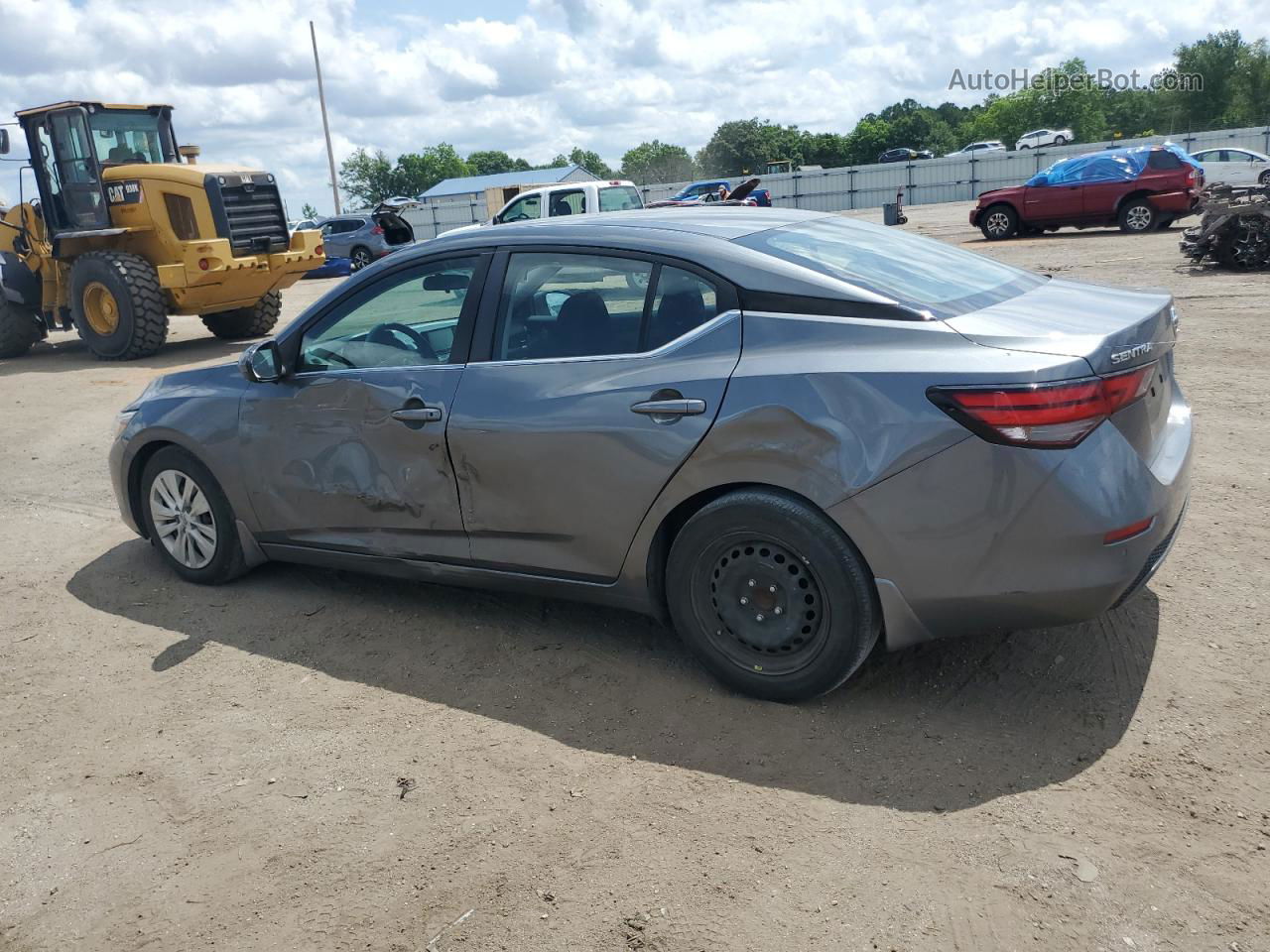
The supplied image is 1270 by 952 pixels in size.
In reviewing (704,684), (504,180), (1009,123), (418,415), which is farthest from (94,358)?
(1009,123)

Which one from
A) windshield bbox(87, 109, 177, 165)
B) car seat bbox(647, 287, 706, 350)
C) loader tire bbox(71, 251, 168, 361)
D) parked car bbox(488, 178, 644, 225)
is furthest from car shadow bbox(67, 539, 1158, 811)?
parked car bbox(488, 178, 644, 225)

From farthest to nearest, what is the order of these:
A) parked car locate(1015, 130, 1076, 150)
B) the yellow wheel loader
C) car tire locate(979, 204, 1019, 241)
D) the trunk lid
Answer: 1. parked car locate(1015, 130, 1076, 150)
2. car tire locate(979, 204, 1019, 241)
3. the yellow wheel loader
4. the trunk lid

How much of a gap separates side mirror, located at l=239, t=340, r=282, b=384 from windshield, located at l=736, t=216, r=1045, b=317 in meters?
2.08

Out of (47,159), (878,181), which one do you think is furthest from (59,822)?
(878,181)

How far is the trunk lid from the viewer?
3150 millimetres

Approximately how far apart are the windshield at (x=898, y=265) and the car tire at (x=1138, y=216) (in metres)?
19.3

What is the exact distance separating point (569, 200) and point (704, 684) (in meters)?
15.5

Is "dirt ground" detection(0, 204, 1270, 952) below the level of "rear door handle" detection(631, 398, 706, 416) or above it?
below

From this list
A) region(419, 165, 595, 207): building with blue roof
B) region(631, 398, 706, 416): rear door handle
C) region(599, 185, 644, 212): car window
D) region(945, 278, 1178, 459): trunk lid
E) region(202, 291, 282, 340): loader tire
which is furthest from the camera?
region(419, 165, 595, 207): building with blue roof

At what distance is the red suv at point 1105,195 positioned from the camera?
2077 cm

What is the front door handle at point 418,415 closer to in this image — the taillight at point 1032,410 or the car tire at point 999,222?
the taillight at point 1032,410

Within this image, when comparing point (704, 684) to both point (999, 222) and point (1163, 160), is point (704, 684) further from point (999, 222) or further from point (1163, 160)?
point (999, 222)

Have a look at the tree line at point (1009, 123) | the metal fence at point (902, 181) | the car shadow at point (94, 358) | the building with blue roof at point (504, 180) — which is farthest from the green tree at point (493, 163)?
the car shadow at point (94, 358)

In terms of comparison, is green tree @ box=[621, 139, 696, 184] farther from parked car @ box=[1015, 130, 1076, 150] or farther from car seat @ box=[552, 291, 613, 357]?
car seat @ box=[552, 291, 613, 357]
